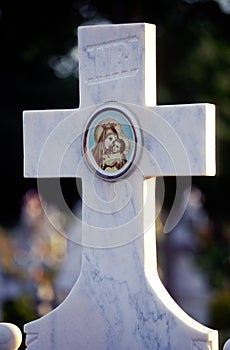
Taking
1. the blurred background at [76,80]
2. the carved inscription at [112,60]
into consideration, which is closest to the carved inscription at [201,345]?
the carved inscription at [112,60]

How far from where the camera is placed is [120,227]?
8.09 metres

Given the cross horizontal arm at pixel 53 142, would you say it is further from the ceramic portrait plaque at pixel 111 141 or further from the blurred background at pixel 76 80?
the blurred background at pixel 76 80

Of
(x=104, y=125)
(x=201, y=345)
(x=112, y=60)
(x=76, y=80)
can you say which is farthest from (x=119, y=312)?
(x=76, y=80)

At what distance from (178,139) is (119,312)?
3.63 ft

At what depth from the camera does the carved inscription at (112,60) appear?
8023 millimetres

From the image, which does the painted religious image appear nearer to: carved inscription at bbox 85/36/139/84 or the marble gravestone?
the marble gravestone

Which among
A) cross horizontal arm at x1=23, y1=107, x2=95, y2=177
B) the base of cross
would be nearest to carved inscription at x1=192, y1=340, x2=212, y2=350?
the base of cross

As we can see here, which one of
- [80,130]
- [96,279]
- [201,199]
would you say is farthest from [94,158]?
[201,199]

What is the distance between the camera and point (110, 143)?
8.05 metres

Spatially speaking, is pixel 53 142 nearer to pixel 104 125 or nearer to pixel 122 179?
pixel 104 125

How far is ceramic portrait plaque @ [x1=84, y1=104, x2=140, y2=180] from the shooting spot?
26.3 ft

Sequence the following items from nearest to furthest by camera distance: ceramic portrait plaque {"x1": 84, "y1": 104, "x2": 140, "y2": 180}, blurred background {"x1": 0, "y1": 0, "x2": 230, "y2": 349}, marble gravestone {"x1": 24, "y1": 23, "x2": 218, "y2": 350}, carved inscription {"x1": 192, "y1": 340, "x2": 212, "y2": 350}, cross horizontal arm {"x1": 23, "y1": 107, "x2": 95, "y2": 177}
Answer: carved inscription {"x1": 192, "y1": 340, "x2": 212, "y2": 350}, marble gravestone {"x1": 24, "y1": 23, "x2": 218, "y2": 350}, ceramic portrait plaque {"x1": 84, "y1": 104, "x2": 140, "y2": 180}, cross horizontal arm {"x1": 23, "y1": 107, "x2": 95, "y2": 177}, blurred background {"x1": 0, "y1": 0, "x2": 230, "y2": 349}

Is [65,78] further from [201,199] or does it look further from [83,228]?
[83,228]

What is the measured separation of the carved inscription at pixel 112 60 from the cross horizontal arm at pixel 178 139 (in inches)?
9.5
